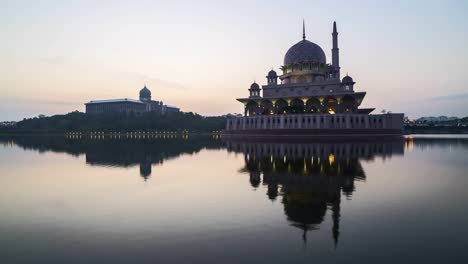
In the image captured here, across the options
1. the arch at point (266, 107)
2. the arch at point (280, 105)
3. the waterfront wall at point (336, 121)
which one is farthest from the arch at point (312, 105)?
the waterfront wall at point (336, 121)

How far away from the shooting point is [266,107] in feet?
288

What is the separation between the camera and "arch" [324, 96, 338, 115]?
79688 mm

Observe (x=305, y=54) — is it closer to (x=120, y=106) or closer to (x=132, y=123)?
(x=132, y=123)

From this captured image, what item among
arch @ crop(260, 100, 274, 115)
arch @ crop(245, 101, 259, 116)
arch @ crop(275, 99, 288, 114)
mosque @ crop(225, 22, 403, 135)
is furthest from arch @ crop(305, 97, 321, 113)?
arch @ crop(245, 101, 259, 116)

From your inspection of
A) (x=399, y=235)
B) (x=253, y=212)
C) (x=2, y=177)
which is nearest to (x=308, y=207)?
(x=253, y=212)

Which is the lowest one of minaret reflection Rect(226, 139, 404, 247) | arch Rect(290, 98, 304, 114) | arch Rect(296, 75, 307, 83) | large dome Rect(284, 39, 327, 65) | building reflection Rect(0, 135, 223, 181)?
minaret reflection Rect(226, 139, 404, 247)

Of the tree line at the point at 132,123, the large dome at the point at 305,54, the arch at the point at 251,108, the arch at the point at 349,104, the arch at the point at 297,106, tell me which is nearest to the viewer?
the arch at the point at 349,104

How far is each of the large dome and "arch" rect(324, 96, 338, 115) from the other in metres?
12.7

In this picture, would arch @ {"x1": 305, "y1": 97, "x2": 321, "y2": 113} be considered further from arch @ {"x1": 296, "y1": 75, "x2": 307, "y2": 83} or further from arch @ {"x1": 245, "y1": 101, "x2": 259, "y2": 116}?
arch @ {"x1": 245, "y1": 101, "x2": 259, "y2": 116}

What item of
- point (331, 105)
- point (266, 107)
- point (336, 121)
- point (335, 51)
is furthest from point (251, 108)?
point (335, 51)

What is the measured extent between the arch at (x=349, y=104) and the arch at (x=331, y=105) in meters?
1.96

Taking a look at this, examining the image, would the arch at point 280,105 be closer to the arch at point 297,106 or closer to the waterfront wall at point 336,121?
the arch at point 297,106

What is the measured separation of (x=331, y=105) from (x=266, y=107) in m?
17.0

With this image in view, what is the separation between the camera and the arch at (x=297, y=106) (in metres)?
80.2
